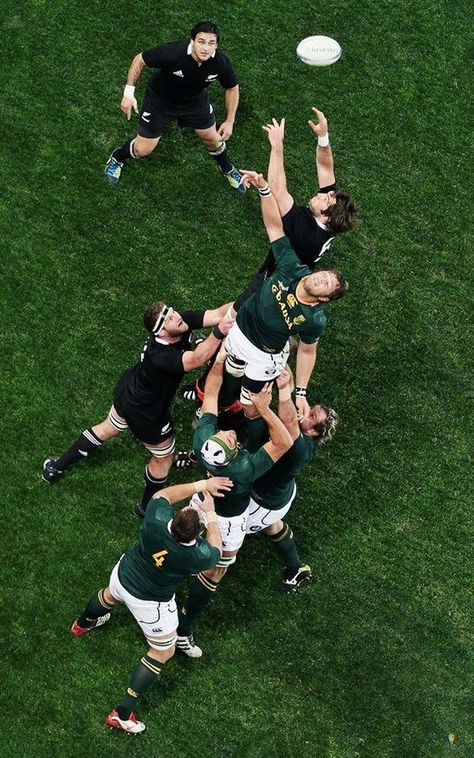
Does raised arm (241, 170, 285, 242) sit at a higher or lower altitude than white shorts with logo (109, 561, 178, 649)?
higher

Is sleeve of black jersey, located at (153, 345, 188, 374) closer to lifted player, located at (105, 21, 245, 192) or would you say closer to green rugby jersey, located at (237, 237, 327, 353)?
green rugby jersey, located at (237, 237, 327, 353)

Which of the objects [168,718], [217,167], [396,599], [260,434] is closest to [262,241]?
[217,167]

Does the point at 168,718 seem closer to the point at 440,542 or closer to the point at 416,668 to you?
the point at 416,668

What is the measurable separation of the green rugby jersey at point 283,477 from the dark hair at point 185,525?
1.16 metres

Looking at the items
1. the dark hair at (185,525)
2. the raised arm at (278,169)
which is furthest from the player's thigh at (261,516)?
the raised arm at (278,169)

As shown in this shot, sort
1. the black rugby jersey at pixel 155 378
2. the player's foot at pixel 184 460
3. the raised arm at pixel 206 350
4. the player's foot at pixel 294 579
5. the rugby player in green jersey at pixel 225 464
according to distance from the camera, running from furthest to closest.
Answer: the player's foot at pixel 184 460 → the player's foot at pixel 294 579 → the black rugby jersey at pixel 155 378 → the raised arm at pixel 206 350 → the rugby player in green jersey at pixel 225 464

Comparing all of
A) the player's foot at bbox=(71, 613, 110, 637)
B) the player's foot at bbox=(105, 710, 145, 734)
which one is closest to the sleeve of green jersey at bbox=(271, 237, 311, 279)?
the player's foot at bbox=(71, 613, 110, 637)

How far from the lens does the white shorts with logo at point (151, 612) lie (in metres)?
8.85

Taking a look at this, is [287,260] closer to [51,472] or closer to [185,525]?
[185,525]

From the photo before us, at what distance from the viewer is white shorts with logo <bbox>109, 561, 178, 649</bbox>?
8852 millimetres

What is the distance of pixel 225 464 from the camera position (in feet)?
27.9

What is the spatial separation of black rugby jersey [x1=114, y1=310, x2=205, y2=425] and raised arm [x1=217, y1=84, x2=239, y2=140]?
313cm

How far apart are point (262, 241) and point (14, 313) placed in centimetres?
293

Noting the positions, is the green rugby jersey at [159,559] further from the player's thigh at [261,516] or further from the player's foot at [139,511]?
the player's foot at [139,511]
